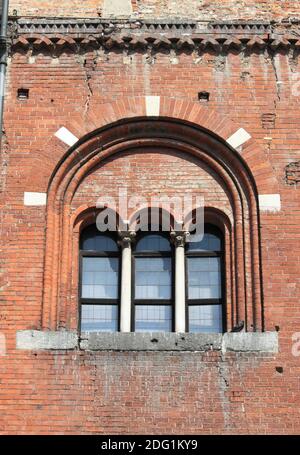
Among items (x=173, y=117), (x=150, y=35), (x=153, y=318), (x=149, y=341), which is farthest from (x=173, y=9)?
(x=149, y=341)

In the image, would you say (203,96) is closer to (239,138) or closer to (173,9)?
(239,138)

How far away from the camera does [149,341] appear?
49.2ft

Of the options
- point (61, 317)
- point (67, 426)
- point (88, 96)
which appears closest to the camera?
point (67, 426)

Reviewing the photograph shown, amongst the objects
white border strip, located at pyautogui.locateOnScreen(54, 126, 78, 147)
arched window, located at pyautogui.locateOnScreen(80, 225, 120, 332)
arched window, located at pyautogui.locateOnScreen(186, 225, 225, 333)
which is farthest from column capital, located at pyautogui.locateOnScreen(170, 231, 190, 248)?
white border strip, located at pyautogui.locateOnScreen(54, 126, 78, 147)

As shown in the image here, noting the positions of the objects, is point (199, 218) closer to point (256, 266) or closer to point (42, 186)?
point (256, 266)

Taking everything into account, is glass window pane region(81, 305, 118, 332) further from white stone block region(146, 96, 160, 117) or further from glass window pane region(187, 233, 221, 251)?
white stone block region(146, 96, 160, 117)

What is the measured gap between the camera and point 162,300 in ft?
52.4

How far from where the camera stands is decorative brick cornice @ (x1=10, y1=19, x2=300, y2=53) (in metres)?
17.0

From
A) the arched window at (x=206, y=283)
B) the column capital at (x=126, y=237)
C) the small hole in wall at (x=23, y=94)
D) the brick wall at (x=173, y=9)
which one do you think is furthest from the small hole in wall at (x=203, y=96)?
the small hole in wall at (x=23, y=94)

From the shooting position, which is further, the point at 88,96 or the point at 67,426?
the point at 88,96

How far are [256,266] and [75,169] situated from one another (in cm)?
323

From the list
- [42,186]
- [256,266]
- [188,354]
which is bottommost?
[188,354]

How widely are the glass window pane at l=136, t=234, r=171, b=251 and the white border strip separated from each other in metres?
1.88

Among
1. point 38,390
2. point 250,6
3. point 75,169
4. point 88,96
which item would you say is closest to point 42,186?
point 75,169
